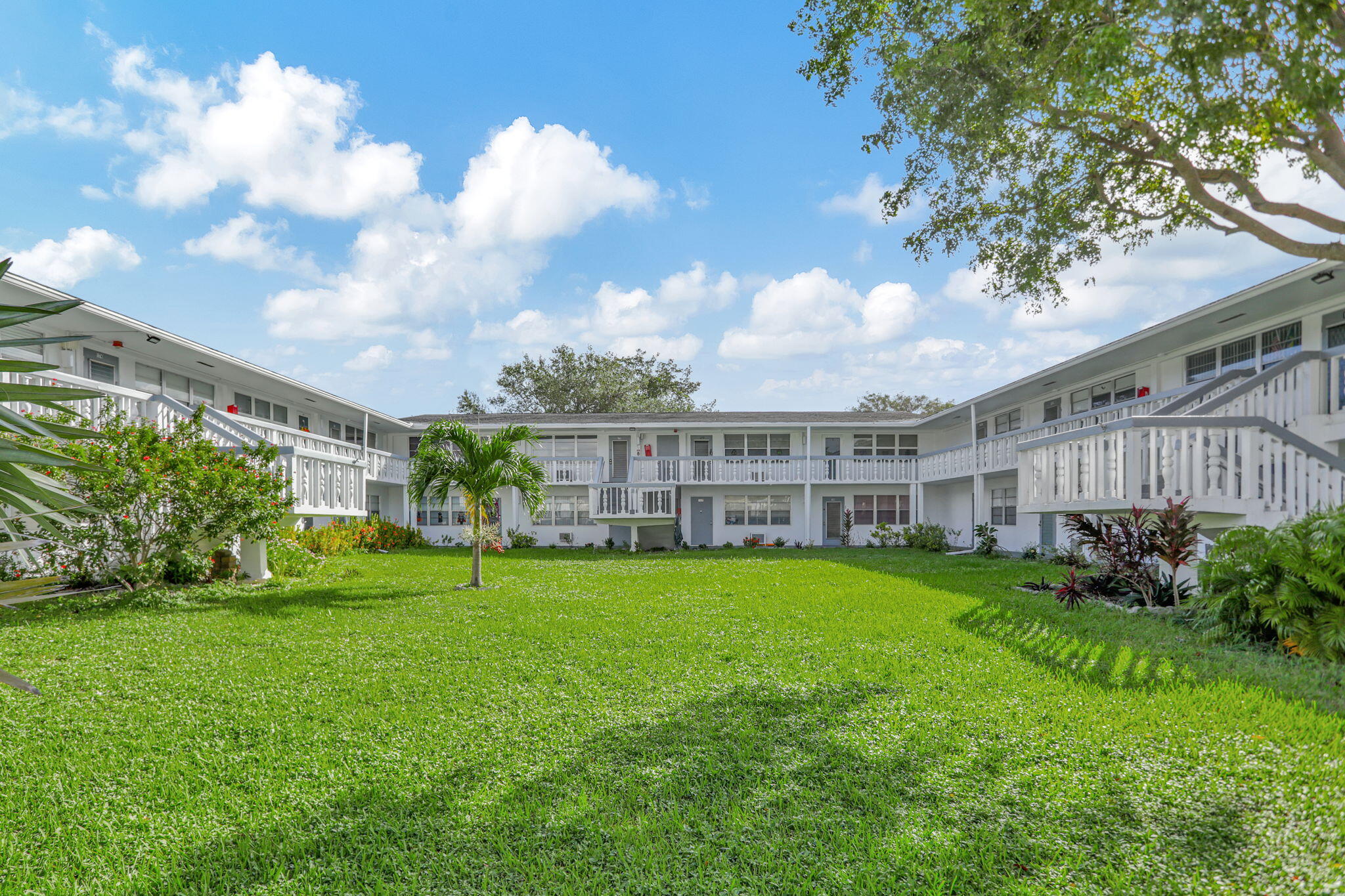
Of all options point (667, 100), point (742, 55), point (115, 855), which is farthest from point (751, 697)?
point (667, 100)

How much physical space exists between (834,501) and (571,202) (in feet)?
47.8

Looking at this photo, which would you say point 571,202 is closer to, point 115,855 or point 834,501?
point 834,501

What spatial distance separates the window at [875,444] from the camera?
80.7ft

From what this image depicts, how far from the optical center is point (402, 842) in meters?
2.92

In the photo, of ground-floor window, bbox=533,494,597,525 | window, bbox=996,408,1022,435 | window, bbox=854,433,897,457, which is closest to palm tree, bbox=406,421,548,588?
ground-floor window, bbox=533,494,597,525

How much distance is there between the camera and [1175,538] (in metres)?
7.34

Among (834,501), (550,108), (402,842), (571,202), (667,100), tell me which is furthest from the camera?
(834,501)

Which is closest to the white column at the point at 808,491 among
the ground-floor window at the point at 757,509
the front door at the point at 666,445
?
the ground-floor window at the point at 757,509

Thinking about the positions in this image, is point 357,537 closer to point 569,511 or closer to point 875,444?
point 569,511

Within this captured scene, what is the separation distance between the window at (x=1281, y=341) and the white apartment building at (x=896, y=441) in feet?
0.13

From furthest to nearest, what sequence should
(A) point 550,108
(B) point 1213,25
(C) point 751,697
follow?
(A) point 550,108 < (B) point 1213,25 < (C) point 751,697

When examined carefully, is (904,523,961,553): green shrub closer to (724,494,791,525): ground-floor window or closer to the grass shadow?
(724,494,791,525): ground-floor window

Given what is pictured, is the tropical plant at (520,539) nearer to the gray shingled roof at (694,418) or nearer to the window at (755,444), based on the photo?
the gray shingled roof at (694,418)

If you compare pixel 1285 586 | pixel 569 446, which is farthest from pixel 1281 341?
pixel 569 446
